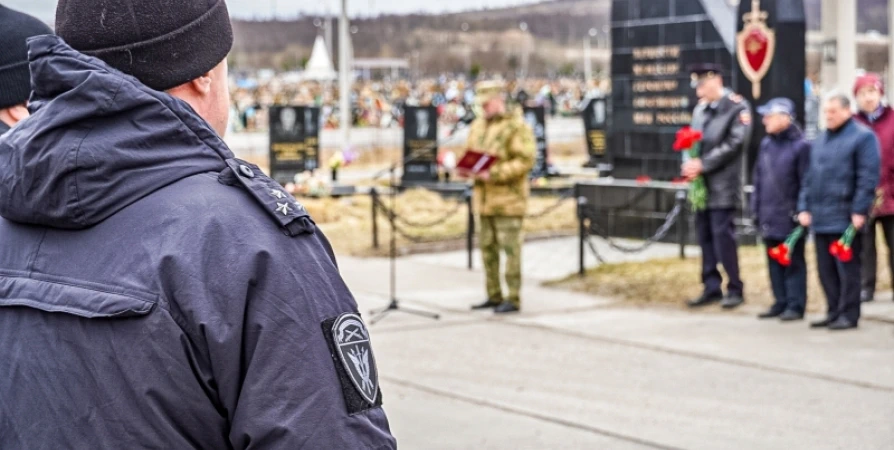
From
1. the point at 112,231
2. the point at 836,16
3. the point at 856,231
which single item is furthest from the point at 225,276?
the point at 836,16

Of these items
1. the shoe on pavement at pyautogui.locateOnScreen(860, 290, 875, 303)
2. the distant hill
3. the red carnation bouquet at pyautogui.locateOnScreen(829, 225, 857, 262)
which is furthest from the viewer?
the distant hill

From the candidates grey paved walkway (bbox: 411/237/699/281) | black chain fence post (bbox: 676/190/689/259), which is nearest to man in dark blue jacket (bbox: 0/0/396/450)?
grey paved walkway (bbox: 411/237/699/281)

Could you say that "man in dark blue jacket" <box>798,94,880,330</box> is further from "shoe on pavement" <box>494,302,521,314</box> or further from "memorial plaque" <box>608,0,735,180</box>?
"memorial plaque" <box>608,0,735,180</box>

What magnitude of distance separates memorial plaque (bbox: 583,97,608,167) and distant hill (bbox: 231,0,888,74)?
23.8m

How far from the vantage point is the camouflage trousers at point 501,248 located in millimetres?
10234

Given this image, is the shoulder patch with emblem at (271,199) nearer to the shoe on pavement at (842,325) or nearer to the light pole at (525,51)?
the shoe on pavement at (842,325)

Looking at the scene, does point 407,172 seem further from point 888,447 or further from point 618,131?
point 888,447

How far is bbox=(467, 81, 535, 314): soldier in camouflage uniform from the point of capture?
10.1m

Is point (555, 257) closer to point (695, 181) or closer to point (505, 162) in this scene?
point (695, 181)

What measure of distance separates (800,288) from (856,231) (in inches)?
30.4

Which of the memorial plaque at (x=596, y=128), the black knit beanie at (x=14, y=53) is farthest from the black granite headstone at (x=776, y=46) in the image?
the memorial plaque at (x=596, y=128)

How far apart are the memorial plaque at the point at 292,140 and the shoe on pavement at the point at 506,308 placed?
1098 centimetres

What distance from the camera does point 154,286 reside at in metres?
1.70

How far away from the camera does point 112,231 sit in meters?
1.76
